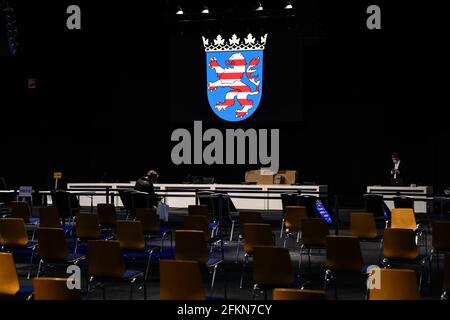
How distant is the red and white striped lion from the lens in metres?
18.2

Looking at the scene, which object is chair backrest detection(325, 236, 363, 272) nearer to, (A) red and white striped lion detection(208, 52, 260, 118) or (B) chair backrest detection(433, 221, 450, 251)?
(B) chair backrest detection(433, 221, 450, 251)

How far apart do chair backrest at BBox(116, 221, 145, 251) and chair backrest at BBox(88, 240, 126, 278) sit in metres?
1.60

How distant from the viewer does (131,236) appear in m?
8.49

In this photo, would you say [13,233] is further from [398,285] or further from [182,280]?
[398,285]

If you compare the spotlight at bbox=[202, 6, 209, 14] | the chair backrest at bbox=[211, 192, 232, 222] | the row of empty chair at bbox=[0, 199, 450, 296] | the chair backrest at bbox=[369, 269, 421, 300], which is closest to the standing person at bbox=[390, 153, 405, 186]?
the spotlight at bbox=[202, 6, 209, 14]

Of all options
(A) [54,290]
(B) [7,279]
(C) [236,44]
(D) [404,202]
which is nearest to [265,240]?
(B) [7,279]

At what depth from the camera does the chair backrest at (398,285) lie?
5.24 m

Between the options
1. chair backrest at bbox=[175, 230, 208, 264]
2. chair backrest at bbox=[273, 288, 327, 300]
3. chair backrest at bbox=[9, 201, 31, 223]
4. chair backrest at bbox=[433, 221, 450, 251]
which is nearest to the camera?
chair backrest at bbox=[273, 288, 327, 300]

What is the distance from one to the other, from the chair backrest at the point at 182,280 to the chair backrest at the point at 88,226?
12.0 feet

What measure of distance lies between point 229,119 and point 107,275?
12.0 metres

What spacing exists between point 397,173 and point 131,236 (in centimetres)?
1049

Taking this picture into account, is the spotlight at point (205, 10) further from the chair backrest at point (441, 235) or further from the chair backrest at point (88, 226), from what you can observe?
the chair backrest at point (441, 235)
